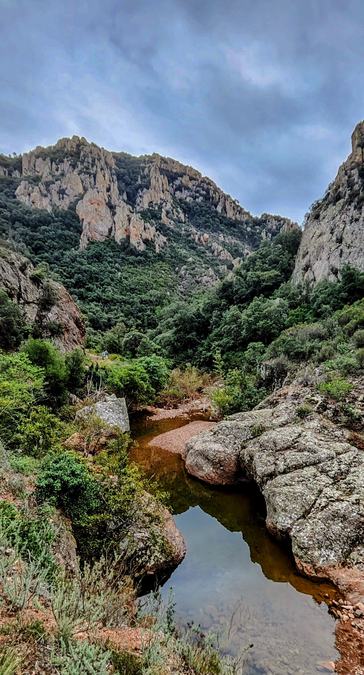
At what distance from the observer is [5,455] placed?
21.5 feet

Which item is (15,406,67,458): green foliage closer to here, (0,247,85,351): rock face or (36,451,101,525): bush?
(36,451,101,525): bush

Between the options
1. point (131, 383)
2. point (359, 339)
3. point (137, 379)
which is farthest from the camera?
point (131, 383)

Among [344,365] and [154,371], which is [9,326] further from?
[344,365]

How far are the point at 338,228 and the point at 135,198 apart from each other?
6594 centimetres

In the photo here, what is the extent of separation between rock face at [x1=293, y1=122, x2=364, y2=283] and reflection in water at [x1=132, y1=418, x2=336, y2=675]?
2192cm

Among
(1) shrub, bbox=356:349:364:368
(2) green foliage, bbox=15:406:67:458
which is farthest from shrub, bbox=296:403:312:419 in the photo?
(2) green foliage, bbox=15:406:67:458

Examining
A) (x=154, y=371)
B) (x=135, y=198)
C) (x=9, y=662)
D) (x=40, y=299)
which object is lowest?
(x=154, y=371)

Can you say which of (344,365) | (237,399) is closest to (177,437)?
(237,399)

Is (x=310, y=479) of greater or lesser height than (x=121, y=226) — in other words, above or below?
below

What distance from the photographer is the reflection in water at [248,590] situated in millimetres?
4461

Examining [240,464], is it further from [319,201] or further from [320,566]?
[319,201]

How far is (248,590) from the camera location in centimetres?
571

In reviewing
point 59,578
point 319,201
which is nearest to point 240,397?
point 59,578

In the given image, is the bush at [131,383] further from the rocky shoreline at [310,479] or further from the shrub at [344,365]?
the shrub at [344,365]
